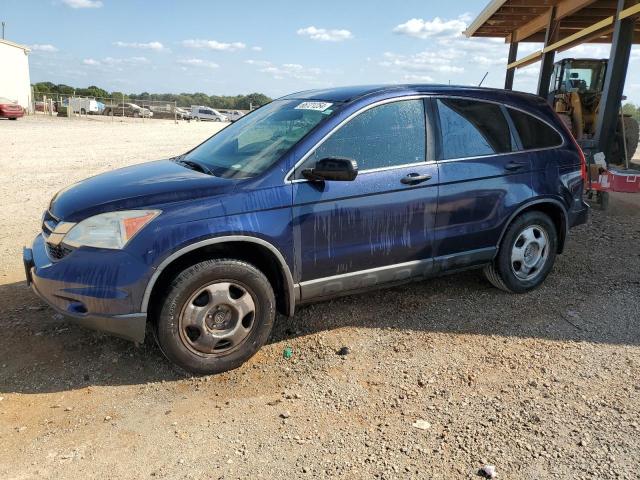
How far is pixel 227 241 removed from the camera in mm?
3314

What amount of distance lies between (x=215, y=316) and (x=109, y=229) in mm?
846

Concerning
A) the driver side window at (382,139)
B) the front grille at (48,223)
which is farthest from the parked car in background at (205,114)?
the front grille at (48,223)

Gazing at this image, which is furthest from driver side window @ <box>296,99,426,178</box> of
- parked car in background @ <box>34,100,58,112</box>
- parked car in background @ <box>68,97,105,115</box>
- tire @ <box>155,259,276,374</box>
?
parked car in background @ <box>34,100,58,112</box>

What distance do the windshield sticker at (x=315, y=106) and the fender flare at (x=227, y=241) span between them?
3.83 feet

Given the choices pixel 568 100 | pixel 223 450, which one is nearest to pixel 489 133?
pixel 223 450

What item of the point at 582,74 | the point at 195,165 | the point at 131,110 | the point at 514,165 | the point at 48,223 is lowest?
the point at 48,223

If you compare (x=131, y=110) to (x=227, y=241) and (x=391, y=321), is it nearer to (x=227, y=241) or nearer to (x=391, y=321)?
(x=391, y=321)

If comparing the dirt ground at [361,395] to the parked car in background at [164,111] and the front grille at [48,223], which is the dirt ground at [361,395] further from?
the parked car in background at [164,111]

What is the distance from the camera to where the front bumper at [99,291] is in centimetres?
310

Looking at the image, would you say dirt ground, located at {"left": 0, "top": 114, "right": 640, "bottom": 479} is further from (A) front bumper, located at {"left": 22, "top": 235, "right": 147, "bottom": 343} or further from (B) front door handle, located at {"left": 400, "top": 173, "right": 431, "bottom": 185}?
(B) front door handle, located at {"left": 400, "top": 173, "right": 431, "bottom": 185}

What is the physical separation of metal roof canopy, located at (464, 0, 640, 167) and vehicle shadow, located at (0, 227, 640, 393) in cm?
260

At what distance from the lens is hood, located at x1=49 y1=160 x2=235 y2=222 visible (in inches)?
128

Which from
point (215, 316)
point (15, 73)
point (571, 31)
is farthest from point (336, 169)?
point (15, 73)

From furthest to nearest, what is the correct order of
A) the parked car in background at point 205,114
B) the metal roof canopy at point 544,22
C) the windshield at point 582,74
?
the parked car in background at point 205,114 → the windshield at point 582,74 → the metal roof canopy at point 544,22
